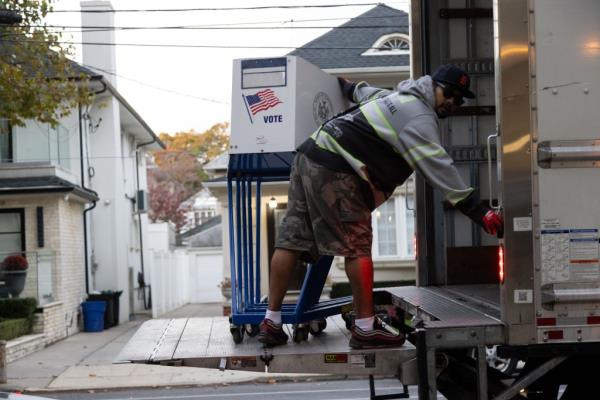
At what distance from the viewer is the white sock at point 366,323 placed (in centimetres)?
477

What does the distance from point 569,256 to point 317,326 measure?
1.85 m

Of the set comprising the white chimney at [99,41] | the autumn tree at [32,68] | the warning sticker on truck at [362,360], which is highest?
the white chimney at [99,41]

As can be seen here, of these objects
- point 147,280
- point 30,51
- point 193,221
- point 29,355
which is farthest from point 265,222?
point 193,221

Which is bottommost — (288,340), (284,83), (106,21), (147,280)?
(147,280)

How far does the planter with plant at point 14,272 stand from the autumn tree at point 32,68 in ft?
16.0

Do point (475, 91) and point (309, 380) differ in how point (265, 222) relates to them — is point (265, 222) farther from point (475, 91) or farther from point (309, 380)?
point (475, 91)

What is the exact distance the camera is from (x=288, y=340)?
17.2 ft

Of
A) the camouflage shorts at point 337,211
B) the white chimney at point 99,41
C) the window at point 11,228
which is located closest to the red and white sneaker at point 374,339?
the camouflage shorts at point 337,211

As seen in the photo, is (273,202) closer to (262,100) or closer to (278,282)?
(262,100)

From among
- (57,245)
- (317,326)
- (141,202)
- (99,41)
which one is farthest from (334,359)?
(141,202)

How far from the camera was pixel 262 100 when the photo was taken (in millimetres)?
5504

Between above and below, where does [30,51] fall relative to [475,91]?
above

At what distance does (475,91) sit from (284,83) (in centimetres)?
165

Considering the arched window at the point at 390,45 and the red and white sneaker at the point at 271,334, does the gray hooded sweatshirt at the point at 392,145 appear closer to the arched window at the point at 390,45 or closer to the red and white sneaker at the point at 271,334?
the red and white sneaker at the point at 271,334
